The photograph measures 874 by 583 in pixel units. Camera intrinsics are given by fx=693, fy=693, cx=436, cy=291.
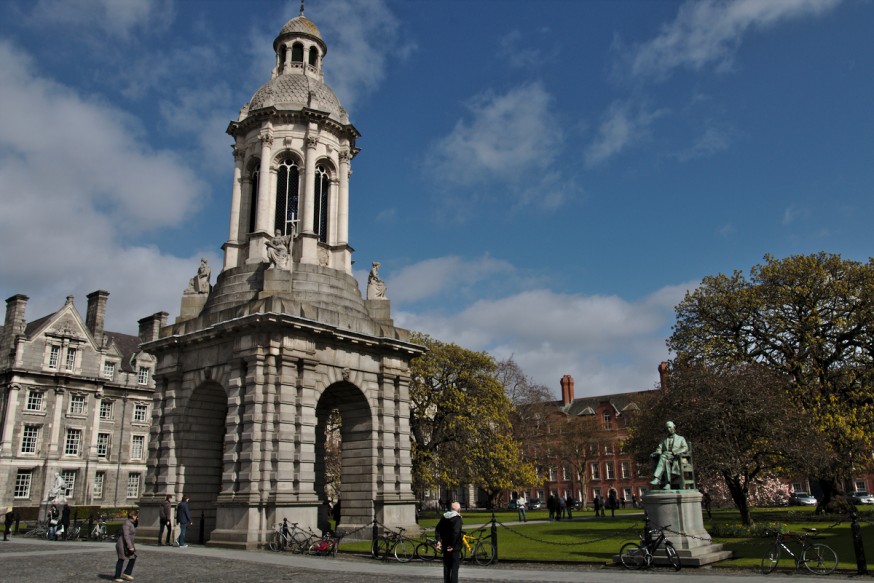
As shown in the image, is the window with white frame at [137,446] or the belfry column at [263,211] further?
the window with white frame at [137,446]

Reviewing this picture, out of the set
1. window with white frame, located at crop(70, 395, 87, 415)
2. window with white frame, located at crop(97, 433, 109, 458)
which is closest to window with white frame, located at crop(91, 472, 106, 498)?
window with white frame, located at crop(97, 433, 109, 458)

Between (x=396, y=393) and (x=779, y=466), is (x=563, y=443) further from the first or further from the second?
(x=396, y=393)

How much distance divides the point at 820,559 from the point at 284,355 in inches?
678

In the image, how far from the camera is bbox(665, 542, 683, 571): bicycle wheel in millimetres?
17094

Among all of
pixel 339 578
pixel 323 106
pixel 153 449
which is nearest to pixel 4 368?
pixel 153 449

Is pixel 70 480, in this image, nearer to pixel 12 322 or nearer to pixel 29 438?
pixel 29 438

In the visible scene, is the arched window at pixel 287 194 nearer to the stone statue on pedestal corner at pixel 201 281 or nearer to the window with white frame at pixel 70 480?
the stone statue on pedestal corner at pixel 201 281

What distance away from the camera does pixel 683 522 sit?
18.2m

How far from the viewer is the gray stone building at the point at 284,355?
24.2 m

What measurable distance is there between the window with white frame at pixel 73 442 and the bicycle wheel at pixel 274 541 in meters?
40.8

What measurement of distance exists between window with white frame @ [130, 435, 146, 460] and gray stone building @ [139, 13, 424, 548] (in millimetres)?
36722

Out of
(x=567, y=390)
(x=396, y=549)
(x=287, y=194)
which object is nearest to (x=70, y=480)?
(x=287, y=194)

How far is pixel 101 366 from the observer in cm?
5959

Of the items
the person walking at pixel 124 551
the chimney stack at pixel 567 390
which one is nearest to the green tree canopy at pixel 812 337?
the person walking at pixel 124 551
